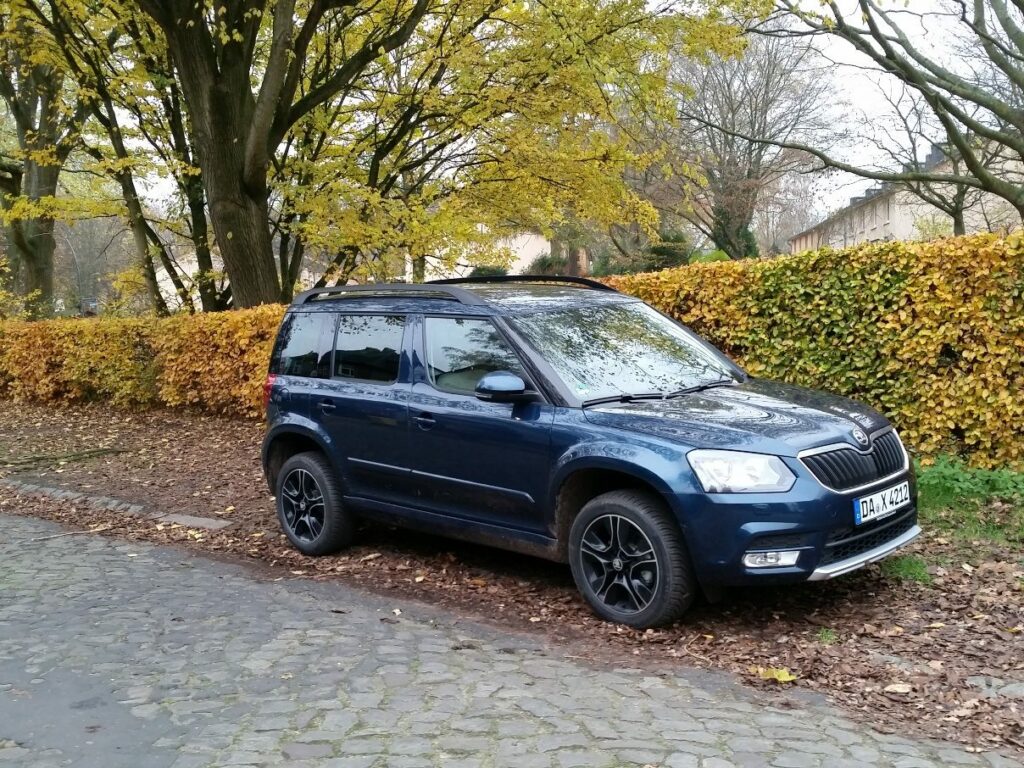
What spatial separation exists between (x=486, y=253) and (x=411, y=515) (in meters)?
11.3

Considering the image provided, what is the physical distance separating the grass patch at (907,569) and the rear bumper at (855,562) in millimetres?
443

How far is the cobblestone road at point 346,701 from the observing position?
353 cm

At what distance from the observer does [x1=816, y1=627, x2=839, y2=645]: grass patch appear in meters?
4.58

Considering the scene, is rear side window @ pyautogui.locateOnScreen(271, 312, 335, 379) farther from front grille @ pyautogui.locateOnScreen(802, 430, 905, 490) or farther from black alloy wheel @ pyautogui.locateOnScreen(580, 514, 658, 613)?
front grille @ pyautogui.locateOnScreen(802, 430, 905, 490)

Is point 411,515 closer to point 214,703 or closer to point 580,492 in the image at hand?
point 580,492

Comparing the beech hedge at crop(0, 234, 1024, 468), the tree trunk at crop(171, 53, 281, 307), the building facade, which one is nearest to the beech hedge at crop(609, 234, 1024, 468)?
the beech hedge at crop(0, 234, 1024, 468)

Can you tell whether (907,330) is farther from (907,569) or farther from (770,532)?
(770,532)

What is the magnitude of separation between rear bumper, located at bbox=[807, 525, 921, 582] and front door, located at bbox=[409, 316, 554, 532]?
1.54m

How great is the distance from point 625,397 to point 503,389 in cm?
72

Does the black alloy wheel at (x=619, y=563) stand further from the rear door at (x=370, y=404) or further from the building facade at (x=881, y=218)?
the building facade at (x=881, y=218)

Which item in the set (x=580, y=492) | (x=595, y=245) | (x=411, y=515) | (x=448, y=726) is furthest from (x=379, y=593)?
(x=595, y=245)

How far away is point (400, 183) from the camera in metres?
18.5

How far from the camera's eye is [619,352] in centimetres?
569

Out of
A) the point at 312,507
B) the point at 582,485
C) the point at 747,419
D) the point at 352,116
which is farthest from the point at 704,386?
the point at 352,116
